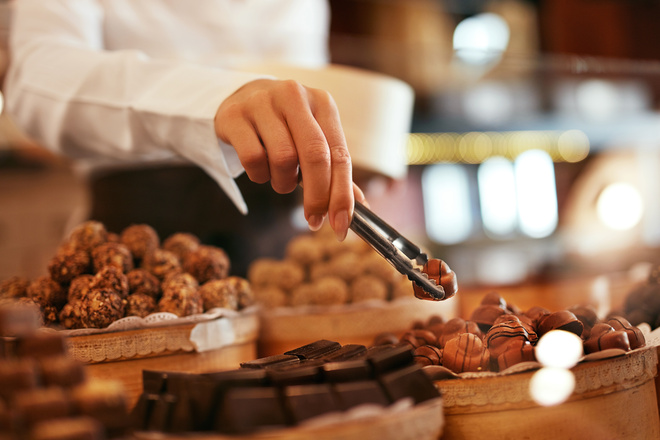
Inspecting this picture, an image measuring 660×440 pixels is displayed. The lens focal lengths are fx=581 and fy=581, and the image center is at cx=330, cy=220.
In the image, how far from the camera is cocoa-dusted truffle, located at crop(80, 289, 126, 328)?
2.33 feet

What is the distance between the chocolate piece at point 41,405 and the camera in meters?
0.40

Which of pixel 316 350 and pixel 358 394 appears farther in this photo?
pixel 316 350

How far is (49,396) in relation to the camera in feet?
1.34

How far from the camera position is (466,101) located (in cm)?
318

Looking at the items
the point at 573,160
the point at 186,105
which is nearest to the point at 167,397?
the point at 186,105

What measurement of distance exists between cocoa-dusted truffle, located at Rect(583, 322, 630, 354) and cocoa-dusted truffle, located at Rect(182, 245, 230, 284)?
0.53m

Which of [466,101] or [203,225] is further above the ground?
[466,101]

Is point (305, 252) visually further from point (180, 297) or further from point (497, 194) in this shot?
point (497, 194)

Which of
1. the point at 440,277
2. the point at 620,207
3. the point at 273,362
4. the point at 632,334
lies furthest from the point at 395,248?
the point at 620,207

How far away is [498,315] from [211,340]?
376 mm

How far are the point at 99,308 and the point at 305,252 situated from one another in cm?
63

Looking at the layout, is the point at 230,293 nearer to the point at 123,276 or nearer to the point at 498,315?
the point at 123,276

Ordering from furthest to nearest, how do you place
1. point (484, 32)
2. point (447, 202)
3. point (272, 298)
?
point (447, 202), point (484, 32), point (272, 298)

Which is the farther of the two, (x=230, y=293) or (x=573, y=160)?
(x=573, y=160)
